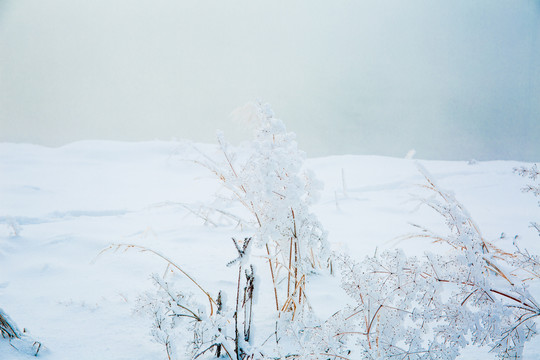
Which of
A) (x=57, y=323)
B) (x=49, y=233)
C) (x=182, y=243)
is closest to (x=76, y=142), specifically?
(x=49, y=233)

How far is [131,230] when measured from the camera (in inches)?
109

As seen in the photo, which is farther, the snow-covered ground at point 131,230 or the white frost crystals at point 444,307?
the snow-covered ground at point 131,230

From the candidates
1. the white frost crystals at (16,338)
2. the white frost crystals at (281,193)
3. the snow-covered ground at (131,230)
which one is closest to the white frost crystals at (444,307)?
the white frost crystals at (281,193)

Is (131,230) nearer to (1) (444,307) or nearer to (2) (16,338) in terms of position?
(2) (16,338)

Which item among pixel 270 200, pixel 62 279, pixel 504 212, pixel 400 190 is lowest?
pixel 62 279

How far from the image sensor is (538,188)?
106 cm

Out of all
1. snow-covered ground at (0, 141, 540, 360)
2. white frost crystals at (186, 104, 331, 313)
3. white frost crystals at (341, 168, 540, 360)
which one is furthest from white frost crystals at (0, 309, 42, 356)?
white frost crystals at (341, 168, 540, 360)

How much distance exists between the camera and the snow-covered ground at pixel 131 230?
1.27 metres

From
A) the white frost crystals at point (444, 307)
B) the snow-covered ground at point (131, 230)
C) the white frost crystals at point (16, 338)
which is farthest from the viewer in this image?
the snow-covered ground at point (131, 230)

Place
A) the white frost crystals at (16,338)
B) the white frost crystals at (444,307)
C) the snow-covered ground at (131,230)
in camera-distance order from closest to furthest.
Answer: the white frost crystals at (444,307)
the white frost crystals at (16,338)
the snow-covered ground at (131,230)

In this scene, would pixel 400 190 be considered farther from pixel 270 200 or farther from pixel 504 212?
pixel 270 200

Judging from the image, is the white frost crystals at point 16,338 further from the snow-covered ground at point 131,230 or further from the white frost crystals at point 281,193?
the white frost crystals at point 281,193

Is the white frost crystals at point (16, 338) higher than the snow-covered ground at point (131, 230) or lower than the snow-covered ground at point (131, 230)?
lower

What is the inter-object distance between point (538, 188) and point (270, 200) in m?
0.90
